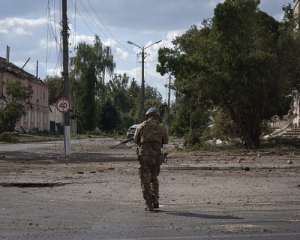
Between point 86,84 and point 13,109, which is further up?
point 86,84

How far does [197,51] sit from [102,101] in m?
57.8

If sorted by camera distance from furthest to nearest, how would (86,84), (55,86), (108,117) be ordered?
(55,86) → (108,117) → (86,84)

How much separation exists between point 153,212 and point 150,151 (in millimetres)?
1262

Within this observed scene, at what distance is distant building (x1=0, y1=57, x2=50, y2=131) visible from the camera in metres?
63.1

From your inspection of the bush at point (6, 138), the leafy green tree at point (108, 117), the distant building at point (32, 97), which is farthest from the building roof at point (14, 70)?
the bush at point (6, 138)

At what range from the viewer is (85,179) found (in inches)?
595

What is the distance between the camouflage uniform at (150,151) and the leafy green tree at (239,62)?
16.9 metres

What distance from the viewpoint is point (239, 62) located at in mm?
26500

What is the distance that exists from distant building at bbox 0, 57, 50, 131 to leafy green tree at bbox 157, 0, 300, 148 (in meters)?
34.9

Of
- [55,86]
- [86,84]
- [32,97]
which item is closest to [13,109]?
[32,97]

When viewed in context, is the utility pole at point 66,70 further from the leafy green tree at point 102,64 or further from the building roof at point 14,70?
the leafy green tree at point 102,64

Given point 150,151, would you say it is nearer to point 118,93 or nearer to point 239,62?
point 239,62

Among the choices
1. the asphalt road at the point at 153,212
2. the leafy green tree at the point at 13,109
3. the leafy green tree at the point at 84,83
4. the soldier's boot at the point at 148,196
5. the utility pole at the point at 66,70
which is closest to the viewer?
the asphalt road at the point at 153,212

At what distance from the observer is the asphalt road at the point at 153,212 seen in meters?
7.09
